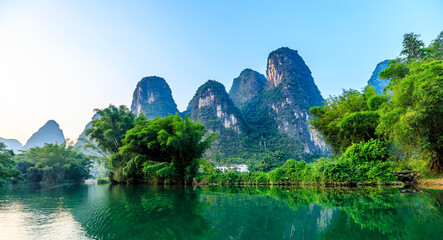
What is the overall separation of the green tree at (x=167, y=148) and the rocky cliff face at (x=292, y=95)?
54660mm

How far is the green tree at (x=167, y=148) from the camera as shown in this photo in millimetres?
12828

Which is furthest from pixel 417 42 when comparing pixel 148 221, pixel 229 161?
pixel 229 161

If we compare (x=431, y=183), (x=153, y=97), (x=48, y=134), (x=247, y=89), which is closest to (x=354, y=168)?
(x=431, y=183)

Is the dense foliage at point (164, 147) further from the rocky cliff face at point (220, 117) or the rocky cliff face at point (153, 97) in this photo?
the rocky cliff face at point (153, 97)

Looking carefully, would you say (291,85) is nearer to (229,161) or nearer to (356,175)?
(229,161)

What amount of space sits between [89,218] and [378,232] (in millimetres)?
3867

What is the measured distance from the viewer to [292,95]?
73688 millimetres

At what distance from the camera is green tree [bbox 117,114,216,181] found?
42.1 ft

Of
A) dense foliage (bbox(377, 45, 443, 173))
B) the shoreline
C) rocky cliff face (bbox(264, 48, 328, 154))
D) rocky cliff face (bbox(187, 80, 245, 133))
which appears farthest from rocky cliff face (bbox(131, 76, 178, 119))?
the shoreline

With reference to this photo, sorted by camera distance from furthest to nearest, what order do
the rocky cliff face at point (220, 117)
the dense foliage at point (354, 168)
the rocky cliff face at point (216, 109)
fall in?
the rocky cliff face at point (216, 109), the rocky cliff face at point (220, 117), the dense foliage at point (354, 168)

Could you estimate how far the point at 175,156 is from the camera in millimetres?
13719

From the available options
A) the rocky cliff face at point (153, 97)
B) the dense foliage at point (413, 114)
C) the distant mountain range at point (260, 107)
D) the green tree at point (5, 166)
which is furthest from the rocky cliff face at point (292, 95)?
the green tree at point (5, 166)

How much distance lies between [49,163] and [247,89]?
83492 mm

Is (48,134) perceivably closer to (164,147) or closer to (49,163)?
(49,163)
